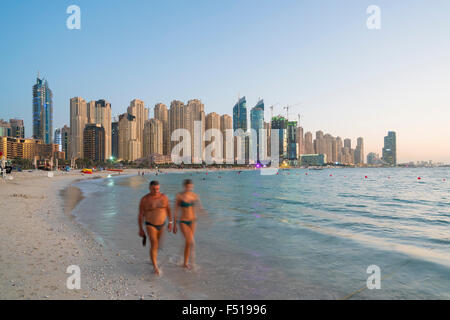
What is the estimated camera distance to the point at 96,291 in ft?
17.7

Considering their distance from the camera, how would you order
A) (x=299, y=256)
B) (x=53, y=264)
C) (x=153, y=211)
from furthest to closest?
(x=299, y=256), (x=53, y=264), (x=153, y=211)

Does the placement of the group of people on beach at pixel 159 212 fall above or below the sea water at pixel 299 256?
above

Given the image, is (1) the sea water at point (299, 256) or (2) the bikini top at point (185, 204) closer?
(1) the sea water at point (299, 256)

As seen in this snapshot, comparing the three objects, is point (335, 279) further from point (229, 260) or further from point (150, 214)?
point (150, 214)

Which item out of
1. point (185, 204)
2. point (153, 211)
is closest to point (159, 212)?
point (153, 211)

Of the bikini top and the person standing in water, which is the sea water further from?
the bikini top

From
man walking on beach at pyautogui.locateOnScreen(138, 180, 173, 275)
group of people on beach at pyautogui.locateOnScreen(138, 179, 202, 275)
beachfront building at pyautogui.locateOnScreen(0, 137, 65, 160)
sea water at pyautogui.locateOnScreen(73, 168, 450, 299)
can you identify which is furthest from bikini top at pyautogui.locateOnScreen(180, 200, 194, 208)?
beachfront building at pyautogui.locateOnScreen(0, 137, 65, 160)

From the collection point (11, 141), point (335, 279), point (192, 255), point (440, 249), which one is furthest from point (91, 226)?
point (11, 141)

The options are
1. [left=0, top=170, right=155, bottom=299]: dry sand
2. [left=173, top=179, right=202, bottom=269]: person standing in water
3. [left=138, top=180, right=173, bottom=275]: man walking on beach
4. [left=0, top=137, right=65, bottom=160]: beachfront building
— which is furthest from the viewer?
[left=0, top=137, right=65, bottom=160]: beachfront building

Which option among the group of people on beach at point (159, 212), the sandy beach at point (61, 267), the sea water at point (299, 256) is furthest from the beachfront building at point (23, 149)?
the group of people on beach at point (159, 212)

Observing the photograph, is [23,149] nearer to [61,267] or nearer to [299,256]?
[61,267]

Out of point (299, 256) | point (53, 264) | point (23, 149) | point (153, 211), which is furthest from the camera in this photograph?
point (23, 149)

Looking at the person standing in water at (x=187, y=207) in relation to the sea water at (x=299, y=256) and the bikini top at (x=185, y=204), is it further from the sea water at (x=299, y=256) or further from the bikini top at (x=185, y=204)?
the sea water at (x=299, y=256)
